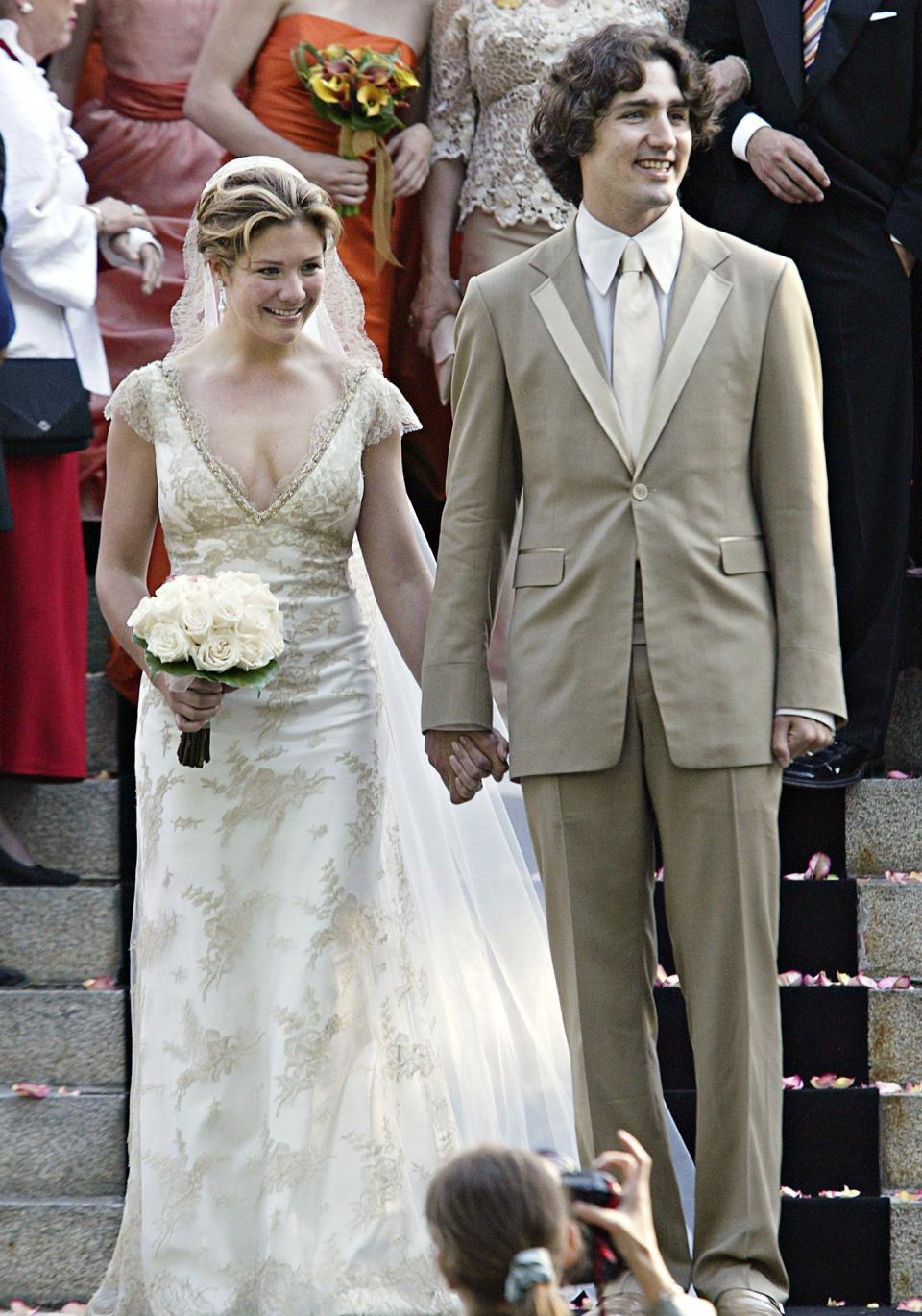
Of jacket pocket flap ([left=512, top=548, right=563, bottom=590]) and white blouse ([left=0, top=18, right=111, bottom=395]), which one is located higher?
white blouse ([left=0, top=18, right=111, bottom=395])

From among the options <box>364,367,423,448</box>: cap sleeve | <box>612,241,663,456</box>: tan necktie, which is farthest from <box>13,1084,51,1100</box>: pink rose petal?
<box>612,241,663,456</box>: tan necktie

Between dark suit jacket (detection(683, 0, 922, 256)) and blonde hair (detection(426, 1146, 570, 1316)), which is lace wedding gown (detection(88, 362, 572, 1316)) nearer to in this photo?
dark suit jacket (detection(683, 0, 922, 256))

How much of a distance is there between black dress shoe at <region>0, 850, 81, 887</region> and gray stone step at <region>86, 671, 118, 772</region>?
535mm

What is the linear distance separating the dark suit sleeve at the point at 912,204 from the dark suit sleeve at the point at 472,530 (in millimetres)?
1887

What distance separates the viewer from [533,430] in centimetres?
389

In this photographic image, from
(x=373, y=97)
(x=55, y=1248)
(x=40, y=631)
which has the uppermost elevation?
(x=373, y=97)

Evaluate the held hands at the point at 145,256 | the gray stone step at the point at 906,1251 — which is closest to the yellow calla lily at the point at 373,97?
the held hands at the point at 145,256

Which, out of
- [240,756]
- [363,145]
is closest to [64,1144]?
[240,756]

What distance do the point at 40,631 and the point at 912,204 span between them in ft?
8.22

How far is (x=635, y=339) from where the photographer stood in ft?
12.7

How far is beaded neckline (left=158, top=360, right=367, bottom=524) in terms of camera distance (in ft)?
13.8

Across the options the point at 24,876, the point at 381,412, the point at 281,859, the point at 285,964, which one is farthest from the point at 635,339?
the point at 24,876

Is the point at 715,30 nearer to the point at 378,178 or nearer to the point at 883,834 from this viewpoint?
the point at 378,178

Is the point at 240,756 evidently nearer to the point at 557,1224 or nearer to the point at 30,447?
the point at 30,447
